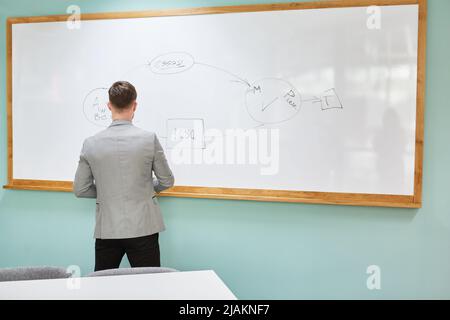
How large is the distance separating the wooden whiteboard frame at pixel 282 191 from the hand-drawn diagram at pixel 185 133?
0.25m

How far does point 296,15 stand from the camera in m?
2.27

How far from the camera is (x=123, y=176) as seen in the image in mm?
2029

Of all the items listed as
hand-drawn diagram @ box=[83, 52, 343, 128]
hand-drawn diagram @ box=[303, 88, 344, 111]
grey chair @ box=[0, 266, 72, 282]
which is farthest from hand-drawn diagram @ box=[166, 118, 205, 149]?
grey chair @ box=[0, 266, 72, 282]

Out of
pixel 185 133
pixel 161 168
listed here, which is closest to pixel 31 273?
pixel 161 168

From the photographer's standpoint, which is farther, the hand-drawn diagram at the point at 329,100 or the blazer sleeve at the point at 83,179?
the hand-drawn diagram at the point at 329,100

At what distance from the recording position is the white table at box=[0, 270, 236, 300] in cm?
128

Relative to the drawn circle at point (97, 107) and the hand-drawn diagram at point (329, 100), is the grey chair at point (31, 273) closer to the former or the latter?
the drawn circle at point (97, 107)

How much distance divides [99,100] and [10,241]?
3.81 feet

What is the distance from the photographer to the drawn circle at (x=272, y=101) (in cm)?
231

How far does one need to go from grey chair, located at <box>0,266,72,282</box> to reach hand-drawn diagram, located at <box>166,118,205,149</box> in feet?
3.46

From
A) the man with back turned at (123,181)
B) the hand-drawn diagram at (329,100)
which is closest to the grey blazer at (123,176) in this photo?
the man with back turned at (123,181)

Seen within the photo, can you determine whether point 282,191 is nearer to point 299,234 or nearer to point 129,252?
point 299,234

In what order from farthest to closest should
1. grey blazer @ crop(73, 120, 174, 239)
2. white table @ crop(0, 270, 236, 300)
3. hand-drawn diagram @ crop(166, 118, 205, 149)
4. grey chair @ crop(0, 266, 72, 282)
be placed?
hand-drawn diagram @ crop(166, 118, 205, 149)
grey blazer @ crop(73, 120, 174, 239)
grey chair @ crop(0, 266, 72, 282)
white table @ crop(0, 270, 236, 300)

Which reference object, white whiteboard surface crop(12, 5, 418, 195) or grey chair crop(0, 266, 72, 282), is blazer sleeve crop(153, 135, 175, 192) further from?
grey chair crop(0, 266, 72, 282)
